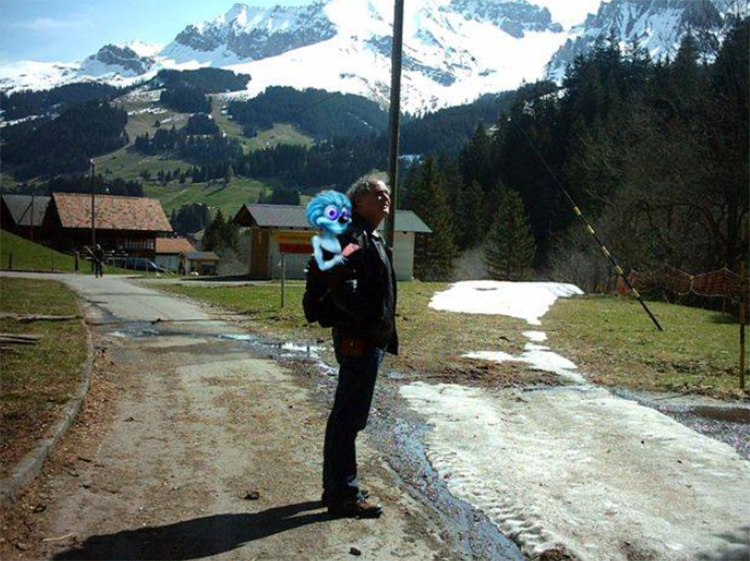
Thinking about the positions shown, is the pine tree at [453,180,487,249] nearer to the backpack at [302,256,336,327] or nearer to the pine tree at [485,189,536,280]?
the pine tree at [485,189,536,280]

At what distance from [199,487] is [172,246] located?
432 ft

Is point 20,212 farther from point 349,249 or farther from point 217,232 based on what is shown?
point 349,249

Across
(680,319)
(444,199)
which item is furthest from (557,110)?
(680,319)

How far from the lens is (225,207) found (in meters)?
168

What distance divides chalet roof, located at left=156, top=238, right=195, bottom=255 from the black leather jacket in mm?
124590

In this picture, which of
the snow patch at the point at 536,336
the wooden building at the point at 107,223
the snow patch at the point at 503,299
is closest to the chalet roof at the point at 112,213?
the wooden building at the point at 107,223

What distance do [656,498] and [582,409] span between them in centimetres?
277

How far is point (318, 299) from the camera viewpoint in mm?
4289

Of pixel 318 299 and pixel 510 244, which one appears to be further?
pixel 510 244

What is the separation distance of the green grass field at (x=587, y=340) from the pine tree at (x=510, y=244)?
1780 inches

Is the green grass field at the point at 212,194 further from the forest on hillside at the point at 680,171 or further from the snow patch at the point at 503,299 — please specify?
the snow patch at the point at 503,299

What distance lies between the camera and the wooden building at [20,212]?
9038 cm

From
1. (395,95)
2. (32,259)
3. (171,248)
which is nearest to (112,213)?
(32,259)

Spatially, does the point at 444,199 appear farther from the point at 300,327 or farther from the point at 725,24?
the point at 300,327
